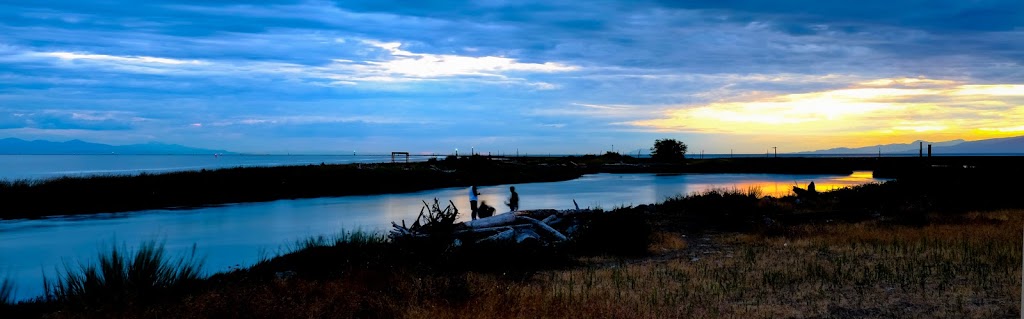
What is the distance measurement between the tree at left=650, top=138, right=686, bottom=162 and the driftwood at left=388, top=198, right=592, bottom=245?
104482 mm

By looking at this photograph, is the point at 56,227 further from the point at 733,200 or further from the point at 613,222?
the point at 733,200

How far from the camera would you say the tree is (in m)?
124

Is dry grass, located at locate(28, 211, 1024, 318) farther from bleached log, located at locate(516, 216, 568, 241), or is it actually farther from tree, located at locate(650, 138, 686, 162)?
tree, located at locate(650, 138, 686, 162)

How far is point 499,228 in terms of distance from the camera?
774 inches

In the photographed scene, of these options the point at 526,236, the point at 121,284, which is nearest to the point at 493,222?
the point at 526,236

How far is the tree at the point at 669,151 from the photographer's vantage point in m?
124

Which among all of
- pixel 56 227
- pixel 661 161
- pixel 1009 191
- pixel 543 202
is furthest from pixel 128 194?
pixel 661 161

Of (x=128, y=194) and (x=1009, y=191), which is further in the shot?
(x=128, y=194)

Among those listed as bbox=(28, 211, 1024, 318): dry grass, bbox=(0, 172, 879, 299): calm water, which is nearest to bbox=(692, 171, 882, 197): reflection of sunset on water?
bbox=(0, 172, 879, 299): calm water

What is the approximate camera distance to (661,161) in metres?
122

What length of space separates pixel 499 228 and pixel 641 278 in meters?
6.98

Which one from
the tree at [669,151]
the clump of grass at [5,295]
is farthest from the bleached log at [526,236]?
the tree at [669,151]

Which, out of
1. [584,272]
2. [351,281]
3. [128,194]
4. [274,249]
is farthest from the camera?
[128,194]

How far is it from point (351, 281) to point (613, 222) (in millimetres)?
8579
